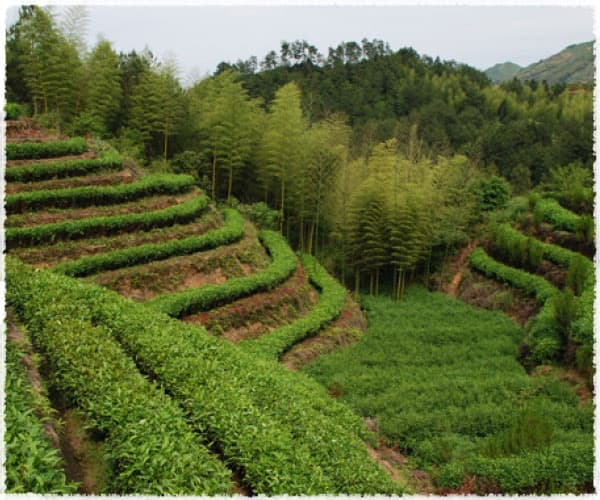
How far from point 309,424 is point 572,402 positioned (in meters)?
5.76

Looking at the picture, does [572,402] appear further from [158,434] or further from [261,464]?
[158,434]

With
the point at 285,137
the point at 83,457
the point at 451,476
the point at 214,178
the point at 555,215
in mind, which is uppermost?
the point at 285,137

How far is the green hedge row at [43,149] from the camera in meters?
16.2

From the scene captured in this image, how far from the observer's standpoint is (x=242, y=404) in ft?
20.2

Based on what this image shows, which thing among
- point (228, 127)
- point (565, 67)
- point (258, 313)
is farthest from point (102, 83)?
point (565, 67)

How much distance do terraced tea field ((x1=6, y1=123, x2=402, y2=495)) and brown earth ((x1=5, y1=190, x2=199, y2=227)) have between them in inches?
2.0

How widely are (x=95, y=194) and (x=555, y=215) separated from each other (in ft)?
51.7

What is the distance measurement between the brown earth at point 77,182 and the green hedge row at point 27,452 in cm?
1162

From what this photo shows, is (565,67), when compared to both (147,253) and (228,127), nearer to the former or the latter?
(228,127)

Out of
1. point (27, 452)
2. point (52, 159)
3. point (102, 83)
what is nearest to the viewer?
point (27, 452)

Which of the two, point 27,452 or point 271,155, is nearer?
point 27,452

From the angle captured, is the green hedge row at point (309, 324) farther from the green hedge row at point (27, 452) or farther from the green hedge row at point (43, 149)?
the green hedge row at point (43, 149)

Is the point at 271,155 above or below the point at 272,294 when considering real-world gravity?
above

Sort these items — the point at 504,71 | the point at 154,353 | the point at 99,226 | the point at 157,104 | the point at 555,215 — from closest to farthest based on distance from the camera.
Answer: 1. the point at 154,353
2. the point at 99,226
3. the point at 555,215
4. the point at 157,104
5. the point at 504,71
